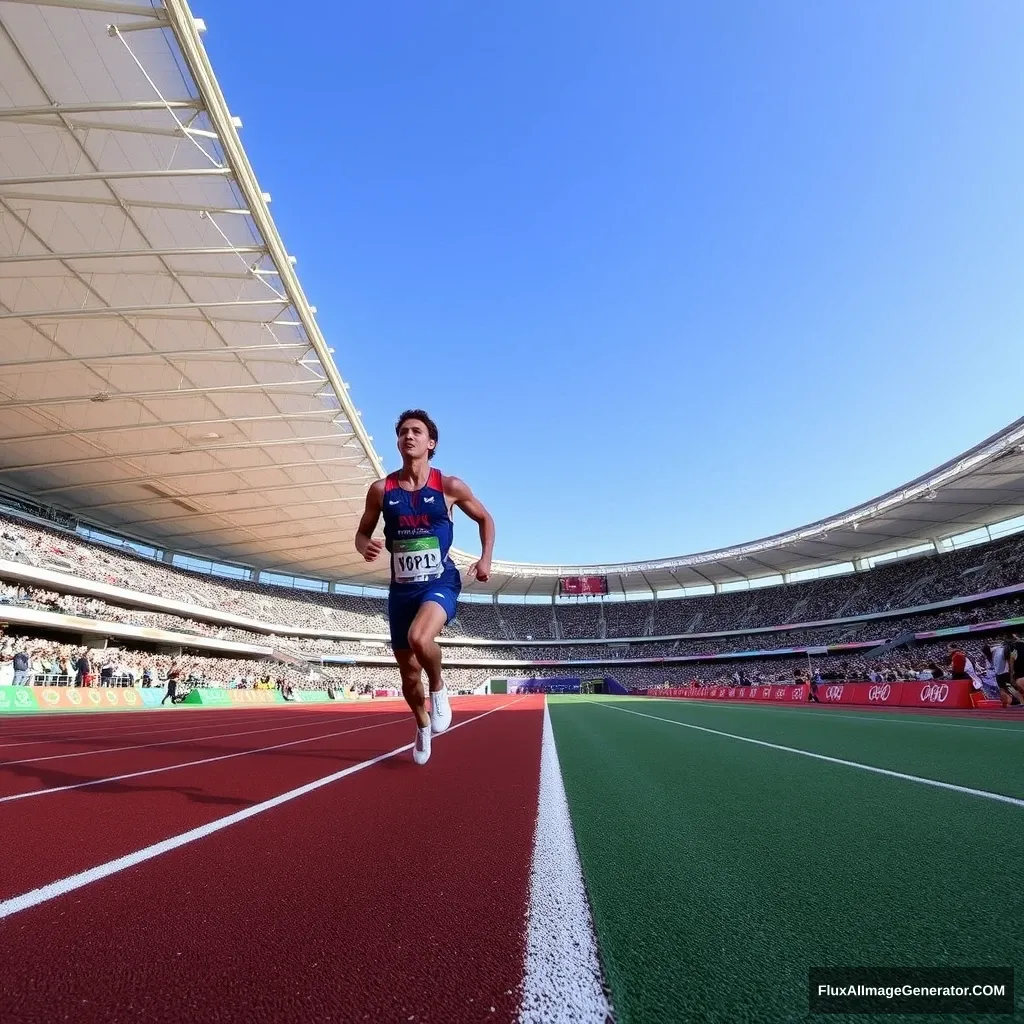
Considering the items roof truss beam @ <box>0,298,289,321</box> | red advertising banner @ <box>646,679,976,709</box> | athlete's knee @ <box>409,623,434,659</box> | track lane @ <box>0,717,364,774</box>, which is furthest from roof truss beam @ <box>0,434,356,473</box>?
athlete's knee @ <box>409,623,434,659</box>

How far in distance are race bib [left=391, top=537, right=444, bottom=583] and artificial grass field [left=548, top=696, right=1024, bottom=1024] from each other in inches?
68.8

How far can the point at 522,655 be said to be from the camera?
218 feet

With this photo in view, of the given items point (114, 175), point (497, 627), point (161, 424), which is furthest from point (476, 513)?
point (497, 627)

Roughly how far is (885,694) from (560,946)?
2181 centimetres

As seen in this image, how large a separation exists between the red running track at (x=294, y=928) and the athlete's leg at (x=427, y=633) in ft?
3.82

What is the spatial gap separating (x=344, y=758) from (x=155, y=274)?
17.7m

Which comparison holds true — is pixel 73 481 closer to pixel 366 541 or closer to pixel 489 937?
pixel 366 541

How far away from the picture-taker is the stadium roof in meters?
12.1

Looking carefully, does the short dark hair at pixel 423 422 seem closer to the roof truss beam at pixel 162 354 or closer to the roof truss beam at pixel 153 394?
the roof truss beam at pixel 162 354

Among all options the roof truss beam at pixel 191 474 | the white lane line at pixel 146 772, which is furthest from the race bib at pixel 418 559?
the roof truss beam at pixel 191 474

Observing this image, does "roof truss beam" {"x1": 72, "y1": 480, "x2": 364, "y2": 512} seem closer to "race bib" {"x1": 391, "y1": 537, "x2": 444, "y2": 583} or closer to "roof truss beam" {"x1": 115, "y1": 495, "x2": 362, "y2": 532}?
"roof truss beam" {"x1": 115, "y1": 495, "x2": 362, "y2": 532}

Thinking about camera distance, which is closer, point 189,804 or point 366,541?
point 189,804

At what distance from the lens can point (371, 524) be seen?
455 cm

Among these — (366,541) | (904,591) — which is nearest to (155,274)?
(366,541)
